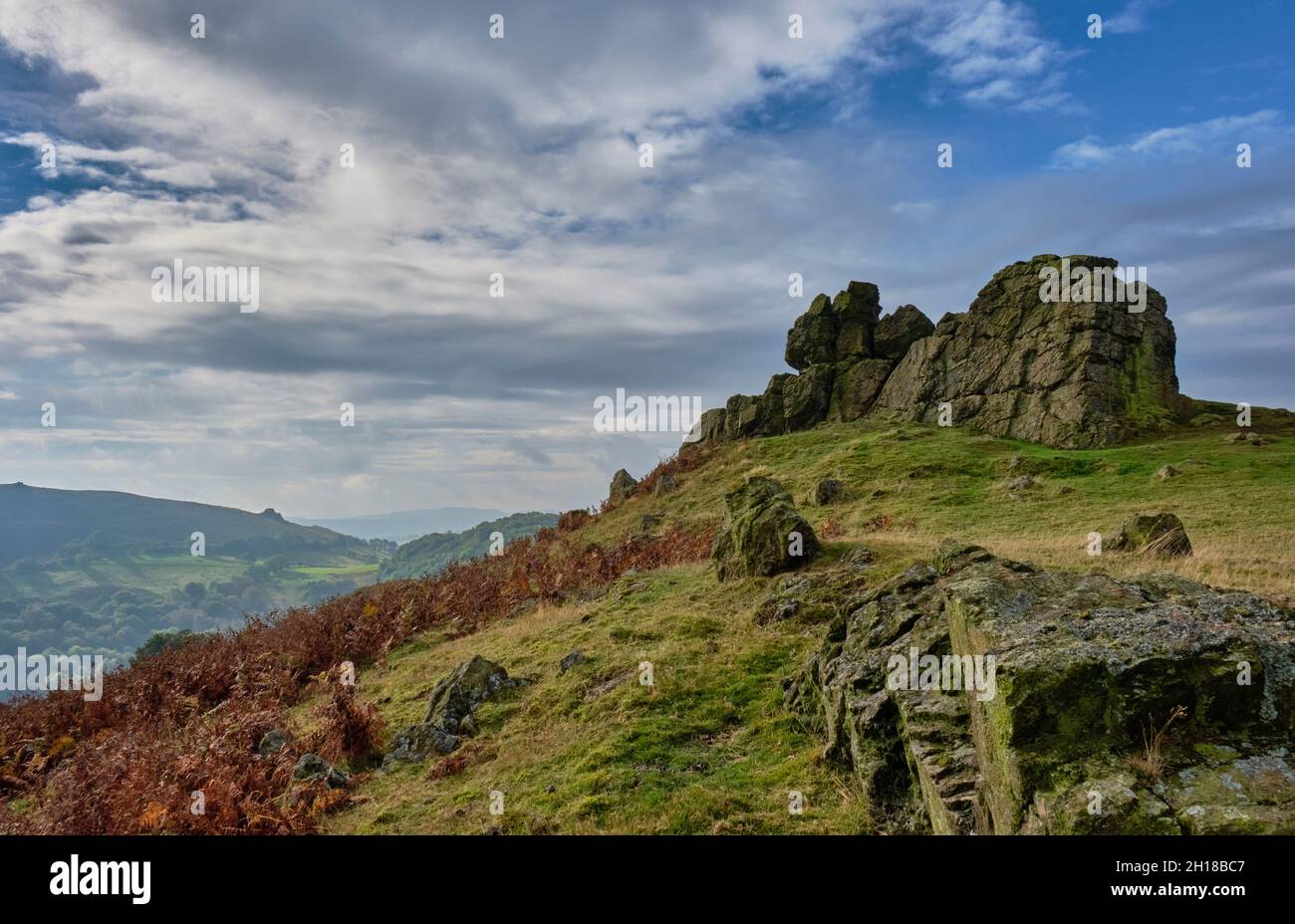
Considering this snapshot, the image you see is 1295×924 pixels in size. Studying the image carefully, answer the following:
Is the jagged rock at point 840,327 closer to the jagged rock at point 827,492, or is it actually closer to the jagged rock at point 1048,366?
the jagged rock at point 1048,366

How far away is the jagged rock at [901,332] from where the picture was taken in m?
57.9

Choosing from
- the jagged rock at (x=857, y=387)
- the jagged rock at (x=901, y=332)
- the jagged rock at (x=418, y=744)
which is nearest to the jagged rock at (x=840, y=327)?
the jagged rock at (x=901, y=332)

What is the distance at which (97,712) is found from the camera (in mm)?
18781

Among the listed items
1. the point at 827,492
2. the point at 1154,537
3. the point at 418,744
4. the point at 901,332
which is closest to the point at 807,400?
the point at 901,332

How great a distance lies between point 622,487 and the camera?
5522 cm

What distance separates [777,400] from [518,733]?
5021cm

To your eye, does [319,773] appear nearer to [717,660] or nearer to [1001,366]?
[717,660]

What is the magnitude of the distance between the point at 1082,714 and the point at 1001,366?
46.2 m

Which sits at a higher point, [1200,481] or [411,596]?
[1200,481]

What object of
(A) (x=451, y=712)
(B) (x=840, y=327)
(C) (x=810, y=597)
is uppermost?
(B) (x=840, y=327)

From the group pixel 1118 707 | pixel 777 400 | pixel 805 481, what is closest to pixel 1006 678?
pixel 1118 707

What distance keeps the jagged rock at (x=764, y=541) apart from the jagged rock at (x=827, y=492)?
547 inches
